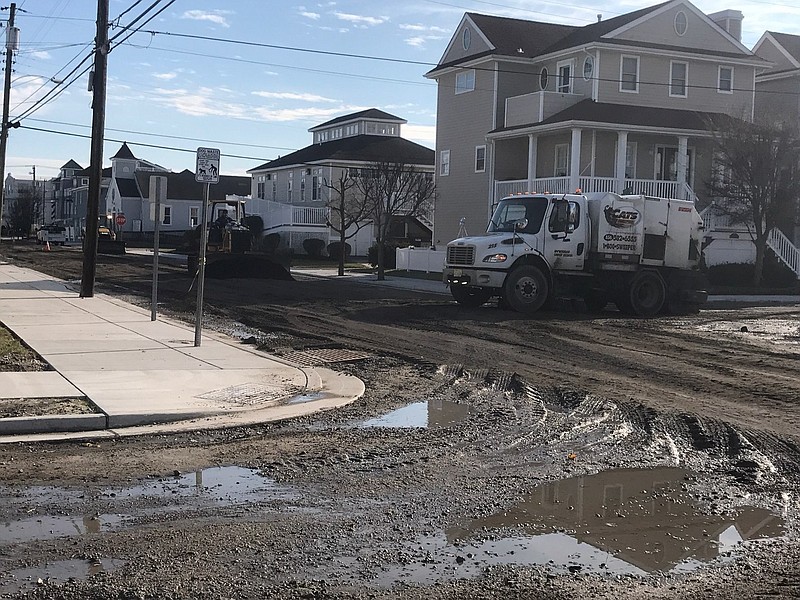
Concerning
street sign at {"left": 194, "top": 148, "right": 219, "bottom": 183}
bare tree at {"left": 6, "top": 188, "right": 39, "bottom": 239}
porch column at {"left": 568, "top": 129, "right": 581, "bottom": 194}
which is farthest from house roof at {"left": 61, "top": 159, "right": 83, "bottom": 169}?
street sign at {"left": 194, "top": 148, "right": 219, "bottom": 183}

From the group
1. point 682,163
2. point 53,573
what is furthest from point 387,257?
point 53,573

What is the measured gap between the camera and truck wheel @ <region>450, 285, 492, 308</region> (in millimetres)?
24703

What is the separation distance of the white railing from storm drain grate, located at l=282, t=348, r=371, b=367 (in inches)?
1031

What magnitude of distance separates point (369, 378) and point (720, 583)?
816cm

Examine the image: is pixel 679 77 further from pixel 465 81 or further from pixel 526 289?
Answer: pixel 526 289

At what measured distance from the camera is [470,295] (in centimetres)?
2484

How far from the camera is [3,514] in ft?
22.1

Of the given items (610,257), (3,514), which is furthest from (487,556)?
(610,257)

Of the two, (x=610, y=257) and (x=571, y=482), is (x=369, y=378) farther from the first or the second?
(x=610, y=257)

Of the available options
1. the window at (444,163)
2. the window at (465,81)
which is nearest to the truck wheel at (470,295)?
the window at (465,81)

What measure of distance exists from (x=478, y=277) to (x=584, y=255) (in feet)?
8.76

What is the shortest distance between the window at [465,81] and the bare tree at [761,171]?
13104 millimetres

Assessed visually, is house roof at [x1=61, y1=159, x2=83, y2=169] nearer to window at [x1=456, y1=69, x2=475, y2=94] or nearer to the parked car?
the parked car

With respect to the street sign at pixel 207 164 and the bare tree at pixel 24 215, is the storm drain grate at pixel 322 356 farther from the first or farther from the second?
the bare tree at pixel 24 215
